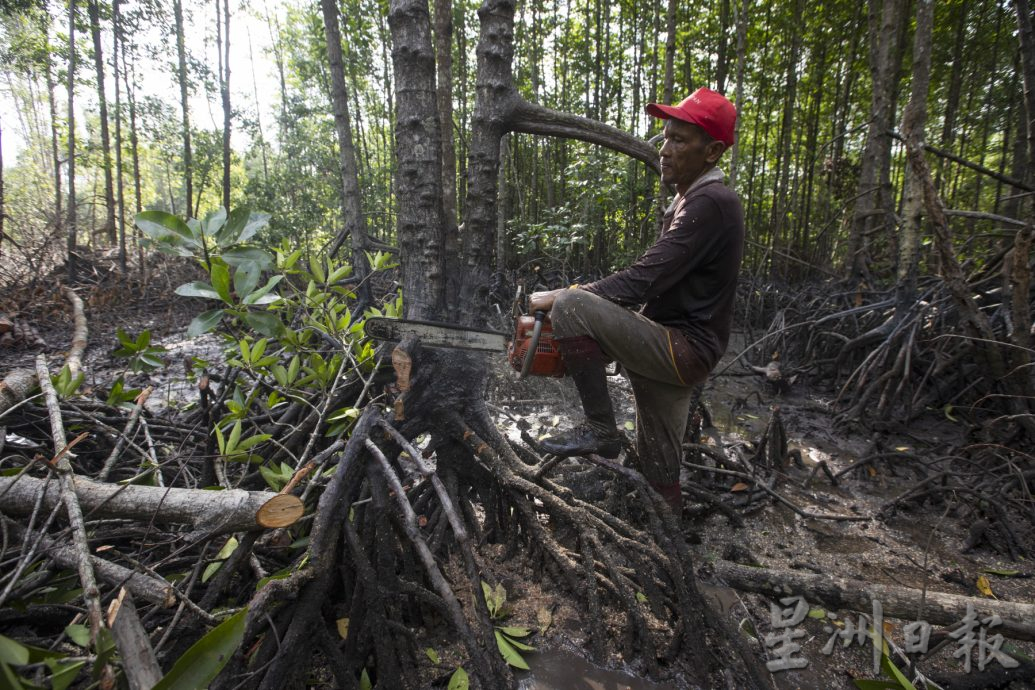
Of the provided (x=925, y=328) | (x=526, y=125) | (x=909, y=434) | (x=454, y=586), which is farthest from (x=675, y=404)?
(x=925, y=328)

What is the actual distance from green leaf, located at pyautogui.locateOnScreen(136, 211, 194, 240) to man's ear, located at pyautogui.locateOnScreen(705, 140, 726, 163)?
199 centimetres

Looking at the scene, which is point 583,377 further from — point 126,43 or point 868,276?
point 126,43

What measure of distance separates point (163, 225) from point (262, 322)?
436 millimetres

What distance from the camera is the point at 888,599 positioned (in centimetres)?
189

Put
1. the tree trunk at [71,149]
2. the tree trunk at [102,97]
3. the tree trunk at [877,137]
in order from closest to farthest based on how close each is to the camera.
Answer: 1. the tree trunk at [877,137]
2. the tree trunk at [71,149]
3. the tree trunk at [102,97]

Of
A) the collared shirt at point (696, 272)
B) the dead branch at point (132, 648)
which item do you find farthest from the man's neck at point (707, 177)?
the dead branch at point (132, 648)

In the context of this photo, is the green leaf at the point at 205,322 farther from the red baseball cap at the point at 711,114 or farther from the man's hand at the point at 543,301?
the red baseball cap at the point at 711,114

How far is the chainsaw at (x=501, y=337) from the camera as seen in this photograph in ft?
6.82

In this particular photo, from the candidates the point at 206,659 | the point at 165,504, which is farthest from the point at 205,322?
the point at 206,659

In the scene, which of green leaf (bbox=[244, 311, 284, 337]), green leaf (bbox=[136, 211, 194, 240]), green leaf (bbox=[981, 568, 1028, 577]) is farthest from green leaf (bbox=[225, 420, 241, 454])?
green leaf (bbox=[981, 568, 1028, 577])

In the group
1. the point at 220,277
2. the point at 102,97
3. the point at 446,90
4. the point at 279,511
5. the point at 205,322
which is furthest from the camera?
the point at 102,97

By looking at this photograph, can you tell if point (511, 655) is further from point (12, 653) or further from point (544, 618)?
point (12, 653)

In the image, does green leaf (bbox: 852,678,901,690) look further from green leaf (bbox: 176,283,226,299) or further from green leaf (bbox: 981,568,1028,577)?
green leaf (bbox: 176,283,226,299)

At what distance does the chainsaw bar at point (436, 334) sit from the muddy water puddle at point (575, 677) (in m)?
1.30
